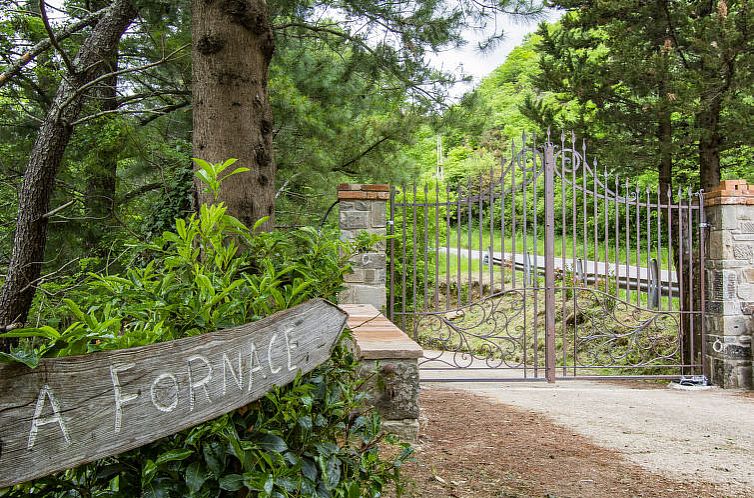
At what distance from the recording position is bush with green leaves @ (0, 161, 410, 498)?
1229mm

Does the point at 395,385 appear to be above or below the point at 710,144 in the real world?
below

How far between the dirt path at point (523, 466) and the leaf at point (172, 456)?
5.95ft

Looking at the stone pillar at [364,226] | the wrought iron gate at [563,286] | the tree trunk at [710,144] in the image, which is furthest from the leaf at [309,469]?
the tree trunk at [710,144]

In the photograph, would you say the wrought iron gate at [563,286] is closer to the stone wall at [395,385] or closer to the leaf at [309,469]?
the stone wall at [395,385]

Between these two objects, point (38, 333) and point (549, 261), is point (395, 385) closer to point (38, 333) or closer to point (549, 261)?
point (38, 333)

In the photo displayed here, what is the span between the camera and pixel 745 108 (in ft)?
22.9

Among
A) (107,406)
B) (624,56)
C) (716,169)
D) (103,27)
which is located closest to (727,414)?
(716,169)

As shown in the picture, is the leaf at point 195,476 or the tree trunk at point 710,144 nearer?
the leaf at point 195,476

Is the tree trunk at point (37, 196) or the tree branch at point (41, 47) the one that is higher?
the tree branch at point (41, 47)

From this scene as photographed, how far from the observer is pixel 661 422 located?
15.9 feet

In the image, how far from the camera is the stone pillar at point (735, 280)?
648cm

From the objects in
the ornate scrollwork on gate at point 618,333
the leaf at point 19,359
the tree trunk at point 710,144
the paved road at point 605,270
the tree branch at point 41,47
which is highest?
the tree branch at point 41,47

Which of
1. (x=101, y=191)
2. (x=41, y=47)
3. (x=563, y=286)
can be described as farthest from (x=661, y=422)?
(x=41, y=47)

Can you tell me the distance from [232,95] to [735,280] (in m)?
5.76
